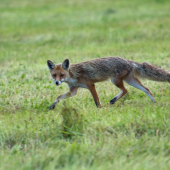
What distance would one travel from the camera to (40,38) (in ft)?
64.9

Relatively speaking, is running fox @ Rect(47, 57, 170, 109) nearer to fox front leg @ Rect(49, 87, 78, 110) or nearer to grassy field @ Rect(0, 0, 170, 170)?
fox front leg @ Rect(49, 87, 78, 110)

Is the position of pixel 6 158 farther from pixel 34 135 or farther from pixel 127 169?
pixel 127 169

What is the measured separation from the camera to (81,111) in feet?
21.5

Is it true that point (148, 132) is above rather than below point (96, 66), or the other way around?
below

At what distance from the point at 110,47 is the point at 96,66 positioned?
299 inches

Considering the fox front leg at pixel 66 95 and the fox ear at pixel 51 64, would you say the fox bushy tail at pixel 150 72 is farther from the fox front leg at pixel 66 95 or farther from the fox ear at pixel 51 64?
the fox ear at pixel 51 64

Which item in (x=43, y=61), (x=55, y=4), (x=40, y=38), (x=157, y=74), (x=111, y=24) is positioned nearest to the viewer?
(x=157, y=74)

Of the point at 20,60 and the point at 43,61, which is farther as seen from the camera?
the point at 20,60

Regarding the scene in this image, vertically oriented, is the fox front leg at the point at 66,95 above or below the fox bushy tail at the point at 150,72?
below

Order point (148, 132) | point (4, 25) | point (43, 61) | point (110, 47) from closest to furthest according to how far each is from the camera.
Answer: point (148, 132), point (43, 61), point (110, 47), point (4, 25)

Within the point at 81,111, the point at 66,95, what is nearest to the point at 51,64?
the point at 66,95

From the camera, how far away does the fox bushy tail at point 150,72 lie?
28.5 ft

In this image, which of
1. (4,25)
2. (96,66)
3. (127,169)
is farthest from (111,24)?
(127,169)

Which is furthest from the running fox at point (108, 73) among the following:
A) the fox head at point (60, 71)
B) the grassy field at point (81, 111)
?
the grassy field at point (81, 111)
